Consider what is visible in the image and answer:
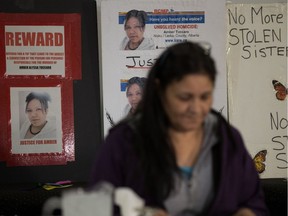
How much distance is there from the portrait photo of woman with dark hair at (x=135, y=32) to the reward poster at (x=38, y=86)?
0.24m

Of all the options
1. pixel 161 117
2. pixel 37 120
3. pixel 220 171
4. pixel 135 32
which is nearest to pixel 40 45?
pixel 37 120

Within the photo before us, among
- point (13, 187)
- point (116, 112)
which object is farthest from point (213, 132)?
point (13, 187)

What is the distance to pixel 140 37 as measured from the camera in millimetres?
→ 2000

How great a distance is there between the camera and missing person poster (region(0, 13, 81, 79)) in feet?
6.31

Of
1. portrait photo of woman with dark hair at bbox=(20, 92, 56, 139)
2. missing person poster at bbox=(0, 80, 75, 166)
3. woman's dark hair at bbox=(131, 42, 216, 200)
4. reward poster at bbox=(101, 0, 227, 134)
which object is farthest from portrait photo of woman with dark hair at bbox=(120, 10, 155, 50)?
woman's dark hair at bbox=(131, 42, 216, 200)

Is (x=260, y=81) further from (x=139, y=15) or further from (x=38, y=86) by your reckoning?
(x=38, y=86)

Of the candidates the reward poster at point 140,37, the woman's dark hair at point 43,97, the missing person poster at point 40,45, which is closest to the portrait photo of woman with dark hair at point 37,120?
the woman's dark hair at point 43,97

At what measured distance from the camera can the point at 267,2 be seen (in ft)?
6.84

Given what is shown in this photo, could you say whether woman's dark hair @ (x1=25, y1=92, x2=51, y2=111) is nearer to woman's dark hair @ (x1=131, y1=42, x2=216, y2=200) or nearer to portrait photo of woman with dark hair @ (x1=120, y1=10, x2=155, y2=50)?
portrait photo of woman with dark hair @ (x1=120, y1=10, x2=155, y2=50)

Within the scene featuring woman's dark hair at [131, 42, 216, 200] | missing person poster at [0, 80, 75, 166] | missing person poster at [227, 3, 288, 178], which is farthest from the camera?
missing person poster at [227, 3, 288, 178]

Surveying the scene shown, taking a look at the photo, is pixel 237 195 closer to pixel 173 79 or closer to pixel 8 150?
pixel 173 79

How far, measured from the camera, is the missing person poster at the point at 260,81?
6.69 ft

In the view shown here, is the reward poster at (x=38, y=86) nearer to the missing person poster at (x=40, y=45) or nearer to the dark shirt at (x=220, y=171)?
the missing person poster at (x=40, y=45)

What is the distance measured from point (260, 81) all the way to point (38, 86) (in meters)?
1.14
